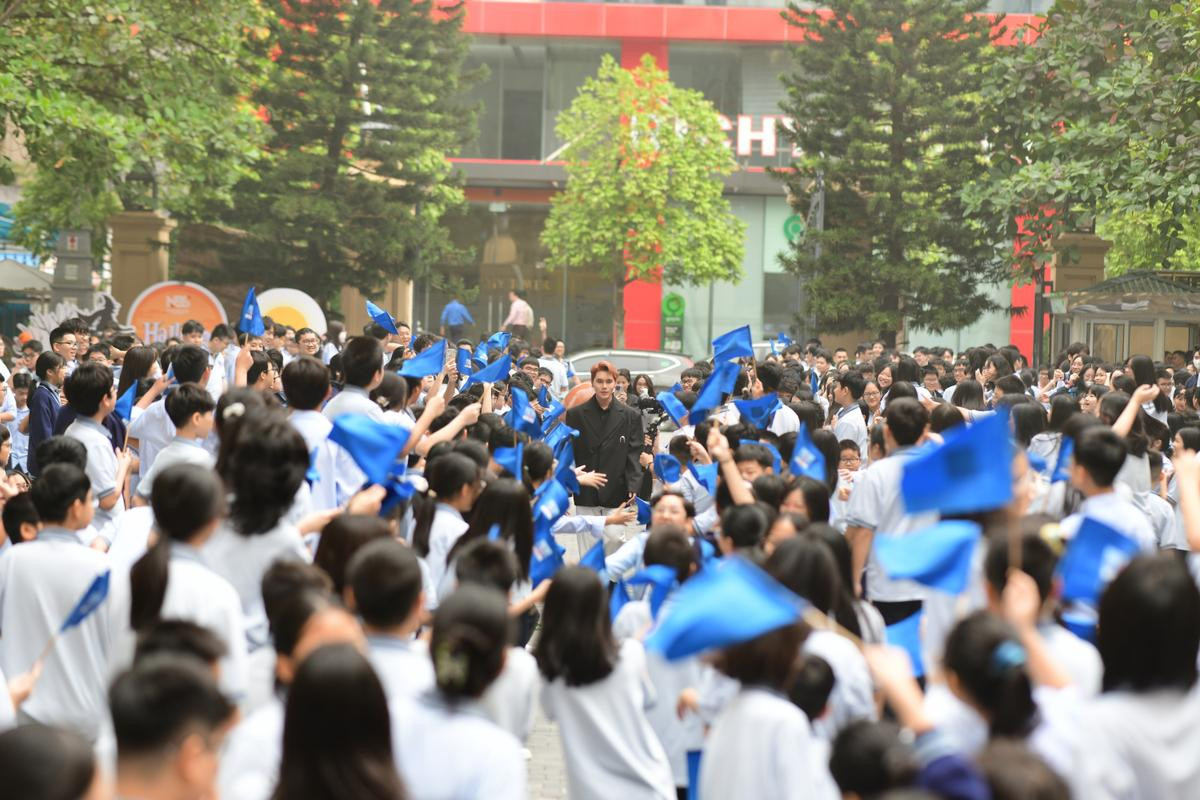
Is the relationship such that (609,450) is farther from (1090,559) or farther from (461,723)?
(461,723)

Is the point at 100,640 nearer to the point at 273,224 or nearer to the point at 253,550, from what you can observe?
the point at 253,550

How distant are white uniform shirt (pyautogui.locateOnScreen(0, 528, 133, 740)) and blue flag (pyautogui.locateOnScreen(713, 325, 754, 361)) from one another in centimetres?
547

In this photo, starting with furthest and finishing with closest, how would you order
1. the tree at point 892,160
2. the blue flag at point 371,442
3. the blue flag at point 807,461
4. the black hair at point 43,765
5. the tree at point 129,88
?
the tree at point 892,160
the tree at point 129,88
the blue flag at point 807,461
the blue flag at point 371,442
the black hair at point 43,765

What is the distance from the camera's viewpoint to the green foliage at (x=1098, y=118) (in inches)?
627

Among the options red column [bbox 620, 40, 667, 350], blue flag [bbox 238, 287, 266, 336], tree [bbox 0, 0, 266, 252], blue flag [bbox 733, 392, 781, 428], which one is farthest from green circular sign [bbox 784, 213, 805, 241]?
blue flag [bbox 733, 392, 781, 428]

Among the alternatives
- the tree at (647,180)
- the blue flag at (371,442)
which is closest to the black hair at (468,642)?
the blue flag at (371,442)

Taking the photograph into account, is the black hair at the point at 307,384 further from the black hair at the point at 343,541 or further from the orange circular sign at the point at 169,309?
the orange circular sign at the point at 169,309

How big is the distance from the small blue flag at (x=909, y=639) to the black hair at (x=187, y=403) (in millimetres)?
3108

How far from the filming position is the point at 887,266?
32.0 metres

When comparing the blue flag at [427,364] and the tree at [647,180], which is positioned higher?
the tree at [647,180]

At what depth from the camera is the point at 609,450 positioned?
11.4 metres

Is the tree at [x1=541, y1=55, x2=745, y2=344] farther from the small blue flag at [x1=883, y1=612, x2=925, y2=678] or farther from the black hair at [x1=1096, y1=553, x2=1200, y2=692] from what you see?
the black hair at [x1=1096, y1=553, x2=1200, y2=692]

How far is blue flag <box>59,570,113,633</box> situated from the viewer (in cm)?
Result: 514

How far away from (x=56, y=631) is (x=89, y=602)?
21 centimetres
